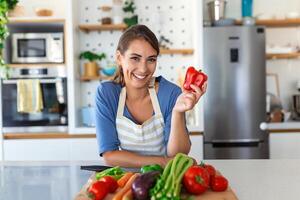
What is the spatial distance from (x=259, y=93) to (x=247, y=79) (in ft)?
0.52

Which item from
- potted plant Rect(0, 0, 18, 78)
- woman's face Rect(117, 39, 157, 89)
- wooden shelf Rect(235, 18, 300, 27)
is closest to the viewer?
woman's face Rect(117, 39, 157, 89)

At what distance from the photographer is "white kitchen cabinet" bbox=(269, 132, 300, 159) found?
3348 mm

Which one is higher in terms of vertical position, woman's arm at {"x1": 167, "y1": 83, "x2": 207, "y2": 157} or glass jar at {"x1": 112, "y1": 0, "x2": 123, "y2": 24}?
glass jar at {"x1": 112, "y1": 0, "x2": 123, "y2": 24}

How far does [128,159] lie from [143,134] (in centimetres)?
15

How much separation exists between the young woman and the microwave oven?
182 centimetres

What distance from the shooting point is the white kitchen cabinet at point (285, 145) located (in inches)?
132

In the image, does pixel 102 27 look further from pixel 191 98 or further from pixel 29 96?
pixel 191 98

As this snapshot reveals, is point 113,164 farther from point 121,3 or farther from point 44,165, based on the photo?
point 121,3

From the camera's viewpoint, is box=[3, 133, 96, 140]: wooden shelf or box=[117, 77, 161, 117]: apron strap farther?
box=[3, 133, 96, 140]: wooden shelf

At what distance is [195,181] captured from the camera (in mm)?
1106

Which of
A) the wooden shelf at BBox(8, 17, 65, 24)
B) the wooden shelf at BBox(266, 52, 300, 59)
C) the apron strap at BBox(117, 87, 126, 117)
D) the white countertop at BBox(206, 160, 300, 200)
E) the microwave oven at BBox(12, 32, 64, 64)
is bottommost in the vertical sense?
the white countertop at BBox(206, 160, 300, 200)

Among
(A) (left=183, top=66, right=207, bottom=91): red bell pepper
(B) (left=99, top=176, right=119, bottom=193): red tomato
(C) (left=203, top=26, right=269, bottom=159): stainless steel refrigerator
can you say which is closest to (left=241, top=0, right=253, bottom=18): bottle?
(C) (left=203, top=26, right=269, bottom=159): stainless steel refrigerator

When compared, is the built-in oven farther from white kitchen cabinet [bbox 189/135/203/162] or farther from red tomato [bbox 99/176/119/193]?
red tomato [bbox 99/176/119/193]

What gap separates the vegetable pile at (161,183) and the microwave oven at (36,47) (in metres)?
2.36
